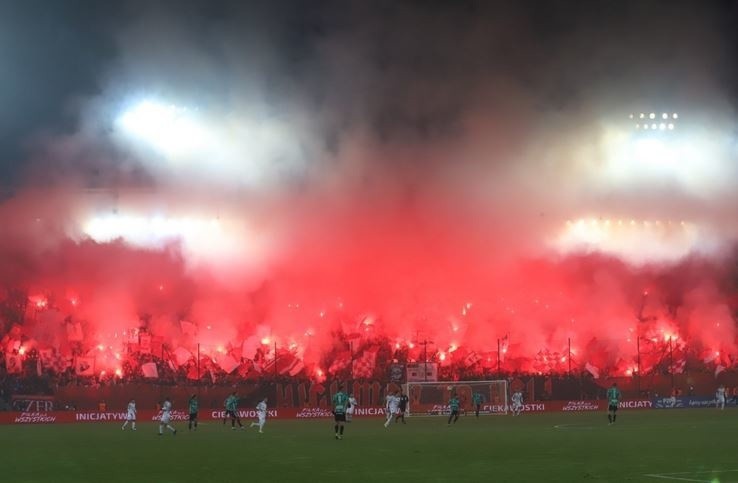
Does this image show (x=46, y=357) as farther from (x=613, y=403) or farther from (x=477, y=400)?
(x=613, y=403)

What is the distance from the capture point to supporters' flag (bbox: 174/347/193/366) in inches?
2617

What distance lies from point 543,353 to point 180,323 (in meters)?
28.3

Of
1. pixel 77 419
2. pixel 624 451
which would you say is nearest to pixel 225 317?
pixel 77 419

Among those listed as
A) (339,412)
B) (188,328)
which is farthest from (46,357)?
(339,412)

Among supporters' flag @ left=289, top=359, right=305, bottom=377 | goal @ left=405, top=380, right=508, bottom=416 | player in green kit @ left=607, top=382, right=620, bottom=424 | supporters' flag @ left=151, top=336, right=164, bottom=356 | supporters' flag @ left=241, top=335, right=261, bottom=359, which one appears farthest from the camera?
supporters' flag @ left=241, top=335, right=261, bottom=359

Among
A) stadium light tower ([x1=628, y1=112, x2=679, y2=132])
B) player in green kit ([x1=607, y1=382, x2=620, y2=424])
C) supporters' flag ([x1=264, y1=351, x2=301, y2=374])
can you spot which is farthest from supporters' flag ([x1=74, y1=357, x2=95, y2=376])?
stadium light tower ([x1=628, y1=112, x2=679, y2=132])

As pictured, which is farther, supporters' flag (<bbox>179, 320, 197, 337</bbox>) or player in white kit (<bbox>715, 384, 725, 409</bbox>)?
supporters' flag (<bbox>179, 320, 197, 337</bbox>)

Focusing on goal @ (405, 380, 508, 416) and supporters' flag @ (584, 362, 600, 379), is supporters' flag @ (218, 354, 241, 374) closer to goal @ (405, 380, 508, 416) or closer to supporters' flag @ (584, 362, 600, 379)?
goal @ (405, 380, 508, 416)

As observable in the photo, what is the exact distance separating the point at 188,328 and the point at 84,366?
8558 millimetres

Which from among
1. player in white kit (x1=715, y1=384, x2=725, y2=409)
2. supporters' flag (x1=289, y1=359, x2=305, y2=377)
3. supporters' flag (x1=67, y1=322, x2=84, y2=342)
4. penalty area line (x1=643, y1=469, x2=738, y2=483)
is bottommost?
player in white kit (x1=715, y1=384, x2=725, y2=409)

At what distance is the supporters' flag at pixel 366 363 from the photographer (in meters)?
66.6

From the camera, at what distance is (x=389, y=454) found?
26.4 metres

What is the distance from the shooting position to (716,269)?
267 ft

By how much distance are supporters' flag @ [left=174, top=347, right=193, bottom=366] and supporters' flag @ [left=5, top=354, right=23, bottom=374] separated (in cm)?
1039
